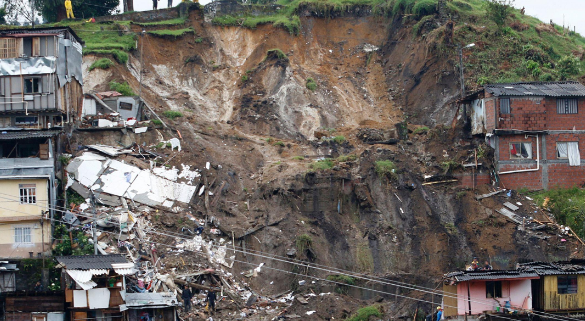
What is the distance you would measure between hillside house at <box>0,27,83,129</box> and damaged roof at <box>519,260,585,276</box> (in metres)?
23.9

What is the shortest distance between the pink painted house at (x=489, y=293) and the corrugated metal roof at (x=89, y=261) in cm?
1369

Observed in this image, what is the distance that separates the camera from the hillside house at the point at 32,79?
42.1 metres

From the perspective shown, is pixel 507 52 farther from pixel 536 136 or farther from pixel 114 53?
pixel 114 53

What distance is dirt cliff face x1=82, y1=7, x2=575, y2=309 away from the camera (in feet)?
132

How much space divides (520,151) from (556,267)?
11720mm

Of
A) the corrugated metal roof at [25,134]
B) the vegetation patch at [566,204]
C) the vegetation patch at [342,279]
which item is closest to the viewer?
the vegetation patch at [342,279]

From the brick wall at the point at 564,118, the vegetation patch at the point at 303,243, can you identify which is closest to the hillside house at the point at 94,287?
the vegetation patch at the point at 303,243

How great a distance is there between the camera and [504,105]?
45094 mm

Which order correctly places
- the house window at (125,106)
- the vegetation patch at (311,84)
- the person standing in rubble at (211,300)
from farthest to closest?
the vegetation patch at (311,84)
the house window at (125,106)
the person standing in rubble at (211,300)

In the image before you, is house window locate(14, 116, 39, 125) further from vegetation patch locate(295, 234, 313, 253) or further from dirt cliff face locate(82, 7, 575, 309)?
vegetation patch locate(295, 234, 313, 253)

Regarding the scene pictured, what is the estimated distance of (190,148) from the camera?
144ft

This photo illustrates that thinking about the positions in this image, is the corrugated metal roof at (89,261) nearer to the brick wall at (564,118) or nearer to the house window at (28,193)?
the house window at (28,193)

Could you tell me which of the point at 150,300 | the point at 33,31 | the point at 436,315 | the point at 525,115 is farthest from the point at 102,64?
the point at 436,315

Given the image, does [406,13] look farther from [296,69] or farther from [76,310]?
[76,310]
